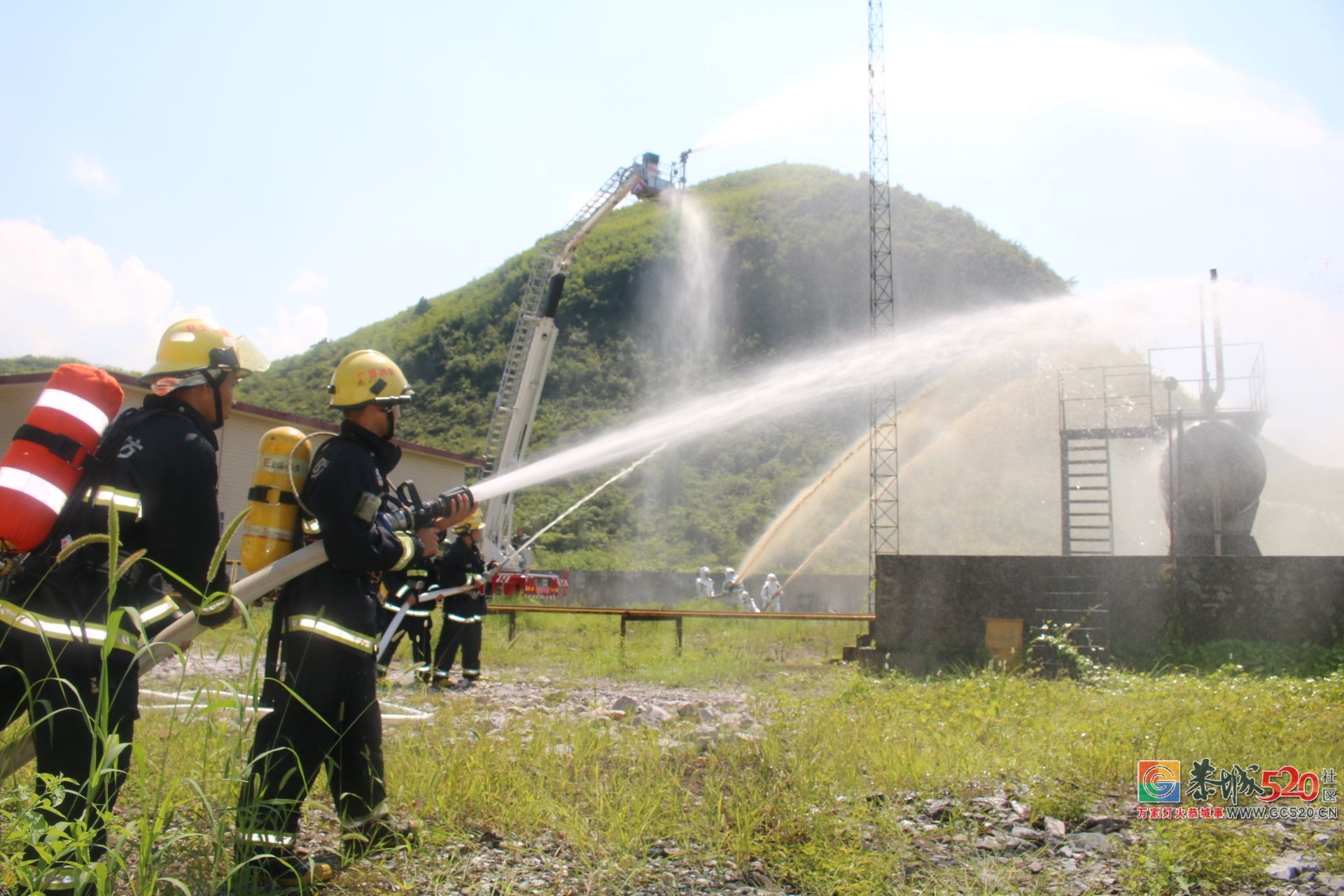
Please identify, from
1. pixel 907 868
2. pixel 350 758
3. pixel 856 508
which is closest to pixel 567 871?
pixel 350 758

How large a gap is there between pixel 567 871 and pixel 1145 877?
2.00m

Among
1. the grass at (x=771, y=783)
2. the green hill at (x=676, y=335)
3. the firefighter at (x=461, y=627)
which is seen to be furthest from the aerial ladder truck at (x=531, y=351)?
the green hill at (x=676, y=335)

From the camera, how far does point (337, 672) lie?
11.0 ft

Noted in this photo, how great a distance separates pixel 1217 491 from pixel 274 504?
1199 cm

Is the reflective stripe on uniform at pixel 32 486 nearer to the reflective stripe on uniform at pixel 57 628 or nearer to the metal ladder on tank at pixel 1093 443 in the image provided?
the reflective stripe on uniform at pixel 57 628

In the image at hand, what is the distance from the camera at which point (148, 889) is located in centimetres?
242

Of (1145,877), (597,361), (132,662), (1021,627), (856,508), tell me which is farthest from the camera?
(597,361)

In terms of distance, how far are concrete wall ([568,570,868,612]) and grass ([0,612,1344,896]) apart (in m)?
18.5

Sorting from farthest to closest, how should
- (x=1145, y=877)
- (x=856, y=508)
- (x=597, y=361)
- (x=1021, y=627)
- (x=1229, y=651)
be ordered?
1. (x=597, y=361)
2. (x=856, y=508)
3. (x=1021, y=627)
4. (x=1229, y=651)
5. (x=1145, y=877)

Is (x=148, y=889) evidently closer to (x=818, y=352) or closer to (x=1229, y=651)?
(x=1229, y=651)

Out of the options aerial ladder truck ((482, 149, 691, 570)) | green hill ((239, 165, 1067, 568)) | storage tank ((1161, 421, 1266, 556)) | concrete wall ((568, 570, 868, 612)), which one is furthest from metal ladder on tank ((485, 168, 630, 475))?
green hill ((239, 165, 1067, 568))

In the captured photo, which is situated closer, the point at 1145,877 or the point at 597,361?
the point at 1145,877

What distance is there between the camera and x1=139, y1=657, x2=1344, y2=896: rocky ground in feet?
10.6

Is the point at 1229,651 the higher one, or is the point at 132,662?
the point at 132,662
